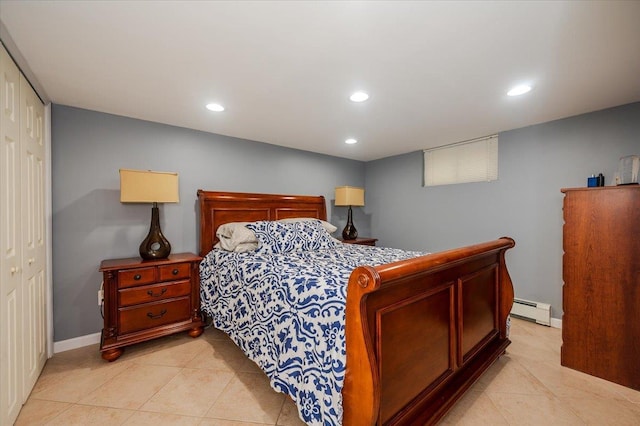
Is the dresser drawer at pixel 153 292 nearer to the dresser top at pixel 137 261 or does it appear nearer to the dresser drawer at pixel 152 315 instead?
the dresser drawer at pixel 152 315

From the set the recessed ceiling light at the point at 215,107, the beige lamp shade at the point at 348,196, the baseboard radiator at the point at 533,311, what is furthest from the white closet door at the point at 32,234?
the baseboard radiator at the point at 533,311

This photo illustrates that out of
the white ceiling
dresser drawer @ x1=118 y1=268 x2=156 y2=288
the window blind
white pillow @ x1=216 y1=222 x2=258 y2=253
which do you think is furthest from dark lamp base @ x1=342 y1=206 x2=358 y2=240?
dresser drawer @ x1=118 y1=268 x2=156 y2=288

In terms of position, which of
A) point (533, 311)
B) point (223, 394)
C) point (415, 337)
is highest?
point (415, 337)

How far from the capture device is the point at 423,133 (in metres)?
3.29

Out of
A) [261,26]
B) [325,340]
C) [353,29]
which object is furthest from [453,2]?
[325,340]

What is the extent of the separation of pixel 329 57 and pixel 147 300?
2497mm

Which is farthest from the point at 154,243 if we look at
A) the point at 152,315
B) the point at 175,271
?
the point at 152,315

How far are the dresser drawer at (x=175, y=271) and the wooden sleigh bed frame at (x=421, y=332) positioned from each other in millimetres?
1998

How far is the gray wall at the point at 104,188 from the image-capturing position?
2396mm

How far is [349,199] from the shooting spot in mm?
4105

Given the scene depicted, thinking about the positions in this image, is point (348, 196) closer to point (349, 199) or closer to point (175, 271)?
point (349, 199)

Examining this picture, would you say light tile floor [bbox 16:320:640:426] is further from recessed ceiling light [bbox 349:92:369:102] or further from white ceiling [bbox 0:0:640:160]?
recessed ceiling light [bbox 349:92:369:102]

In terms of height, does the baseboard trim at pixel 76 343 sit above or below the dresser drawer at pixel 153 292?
below

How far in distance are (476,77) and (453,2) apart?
0.84 metres
